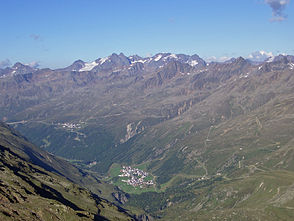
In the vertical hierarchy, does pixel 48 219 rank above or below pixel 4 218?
below

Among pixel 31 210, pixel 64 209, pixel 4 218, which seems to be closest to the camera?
pixel 4 218

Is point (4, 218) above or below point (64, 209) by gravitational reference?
above

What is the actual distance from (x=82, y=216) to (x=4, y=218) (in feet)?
171

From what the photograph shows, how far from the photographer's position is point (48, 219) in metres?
179

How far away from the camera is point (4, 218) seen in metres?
157

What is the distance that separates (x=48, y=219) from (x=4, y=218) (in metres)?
26.9

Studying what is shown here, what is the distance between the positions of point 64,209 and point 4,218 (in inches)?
1682

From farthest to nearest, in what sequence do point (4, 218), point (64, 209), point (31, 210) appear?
1. point (64, 209)
2. point (31, 210)
3. point (4, 218)

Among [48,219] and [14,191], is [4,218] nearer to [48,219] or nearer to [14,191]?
[48,219]

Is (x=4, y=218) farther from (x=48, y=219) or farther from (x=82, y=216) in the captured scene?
(x=82, y=216)

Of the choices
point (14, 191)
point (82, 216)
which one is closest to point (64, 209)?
point (82, 216)

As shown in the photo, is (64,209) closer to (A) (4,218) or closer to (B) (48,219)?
(B) (48,219)

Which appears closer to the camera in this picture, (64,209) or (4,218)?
(4,218)

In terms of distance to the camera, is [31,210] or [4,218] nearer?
[4,218]
